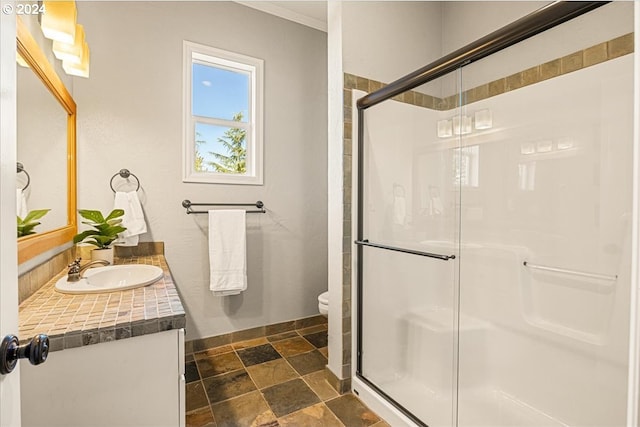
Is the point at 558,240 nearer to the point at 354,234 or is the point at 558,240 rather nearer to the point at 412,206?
the point at 412,206

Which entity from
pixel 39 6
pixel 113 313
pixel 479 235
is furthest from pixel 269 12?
pixel 113 313

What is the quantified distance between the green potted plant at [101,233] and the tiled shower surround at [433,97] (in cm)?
138

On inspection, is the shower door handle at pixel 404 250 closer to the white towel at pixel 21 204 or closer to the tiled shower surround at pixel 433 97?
the tiled shower surround at pixel 433 97

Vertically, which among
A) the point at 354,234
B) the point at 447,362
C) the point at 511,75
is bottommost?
the point at 447,362

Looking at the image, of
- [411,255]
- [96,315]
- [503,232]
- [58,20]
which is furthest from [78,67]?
[503,232]

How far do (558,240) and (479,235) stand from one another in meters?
0.36

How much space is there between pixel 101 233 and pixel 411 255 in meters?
1.81

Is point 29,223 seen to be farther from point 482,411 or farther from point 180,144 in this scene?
point 482,411

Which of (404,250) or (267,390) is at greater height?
(404,250)

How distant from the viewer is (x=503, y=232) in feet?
5.72

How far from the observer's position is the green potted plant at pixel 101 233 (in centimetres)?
179

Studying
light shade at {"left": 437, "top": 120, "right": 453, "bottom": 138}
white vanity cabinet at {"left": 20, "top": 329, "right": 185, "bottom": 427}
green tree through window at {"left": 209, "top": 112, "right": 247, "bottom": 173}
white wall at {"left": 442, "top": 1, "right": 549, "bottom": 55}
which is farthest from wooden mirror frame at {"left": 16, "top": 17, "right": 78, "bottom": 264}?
white wall at {"left": 442, "top": 1, "right": 549, "bottom": 55}

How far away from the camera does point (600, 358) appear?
4.62 ft

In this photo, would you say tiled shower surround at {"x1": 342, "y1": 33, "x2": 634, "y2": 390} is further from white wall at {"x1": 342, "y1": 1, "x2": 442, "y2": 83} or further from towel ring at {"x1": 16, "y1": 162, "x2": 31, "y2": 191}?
towel ring at {"x1": 16, "y1": 162, "x2": 31, "y2": 191}
